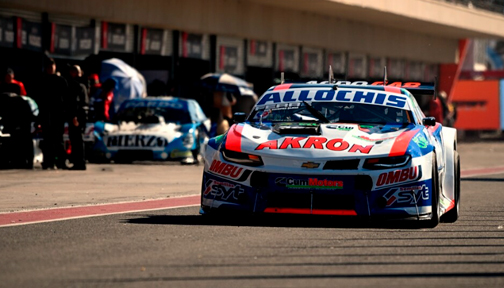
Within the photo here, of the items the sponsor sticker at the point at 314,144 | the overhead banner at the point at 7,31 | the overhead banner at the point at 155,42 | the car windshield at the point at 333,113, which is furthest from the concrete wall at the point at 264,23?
the sponsor sticker at the point at 314,144

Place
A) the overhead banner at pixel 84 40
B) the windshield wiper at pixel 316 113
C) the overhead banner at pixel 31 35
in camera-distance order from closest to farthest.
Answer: the windshield wiper at pixel 316 113
the overhead banner at pixel 31 35
the overhead banner at pixel 84 40

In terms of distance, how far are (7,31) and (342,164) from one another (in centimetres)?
1635

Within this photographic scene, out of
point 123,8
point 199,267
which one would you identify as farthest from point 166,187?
point 123,8

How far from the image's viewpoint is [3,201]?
1291cm

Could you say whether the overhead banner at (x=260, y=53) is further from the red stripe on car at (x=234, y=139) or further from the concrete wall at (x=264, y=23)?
the red stripe on car at (x=234, y=139)

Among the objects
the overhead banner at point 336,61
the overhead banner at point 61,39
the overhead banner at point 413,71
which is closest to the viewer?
the overhead banner at point 61,39

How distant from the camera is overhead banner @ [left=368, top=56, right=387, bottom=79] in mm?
42906

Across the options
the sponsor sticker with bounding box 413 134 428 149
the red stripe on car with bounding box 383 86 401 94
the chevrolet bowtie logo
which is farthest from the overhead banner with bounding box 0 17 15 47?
the chevrolet bowtie logo

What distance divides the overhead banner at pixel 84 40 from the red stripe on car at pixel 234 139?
17062 mm

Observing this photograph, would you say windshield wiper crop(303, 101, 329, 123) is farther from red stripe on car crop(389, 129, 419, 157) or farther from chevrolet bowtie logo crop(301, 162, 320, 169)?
chevrolet bowtie logo crop(301, 162, 320, 169)

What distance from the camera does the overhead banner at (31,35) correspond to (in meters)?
25.4

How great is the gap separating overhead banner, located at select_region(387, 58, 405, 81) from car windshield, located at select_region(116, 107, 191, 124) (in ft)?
74.1

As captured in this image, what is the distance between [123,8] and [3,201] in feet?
52.9

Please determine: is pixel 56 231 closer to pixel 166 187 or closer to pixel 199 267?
pixel 199 267
